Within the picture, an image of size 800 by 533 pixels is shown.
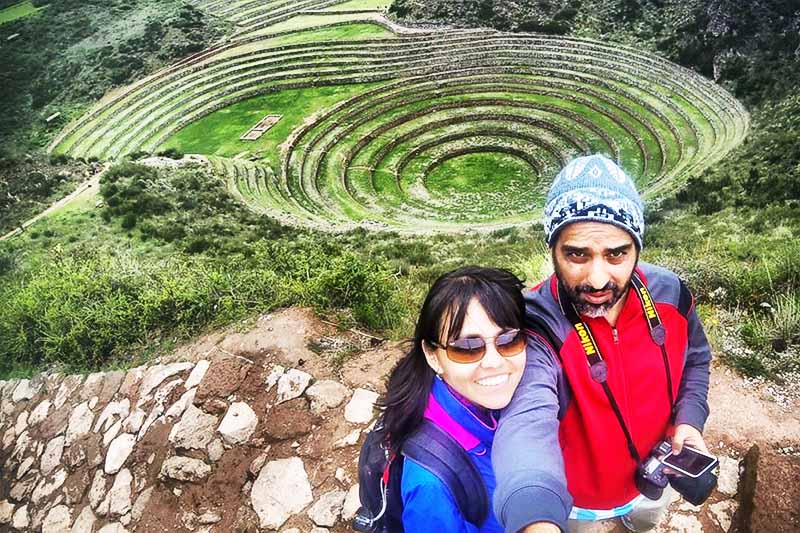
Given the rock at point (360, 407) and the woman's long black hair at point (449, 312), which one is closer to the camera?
the woman's long black hair at point (449, 312)

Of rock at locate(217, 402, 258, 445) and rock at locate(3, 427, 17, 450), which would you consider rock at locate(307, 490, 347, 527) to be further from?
rock at locate(3, 427, 17, 450)

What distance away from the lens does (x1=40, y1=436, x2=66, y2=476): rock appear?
234 inches

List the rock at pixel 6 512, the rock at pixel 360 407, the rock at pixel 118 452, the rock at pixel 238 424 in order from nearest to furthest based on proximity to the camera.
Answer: the rock at pixel 360 407 → the rock at pixel 238 424 → the rock at pixel 118 452 → the rock at pixel 6 512

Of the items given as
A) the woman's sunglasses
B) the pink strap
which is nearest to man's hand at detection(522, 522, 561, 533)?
the pink strap

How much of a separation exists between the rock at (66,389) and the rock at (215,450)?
2.40 metres

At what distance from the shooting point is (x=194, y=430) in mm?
5348

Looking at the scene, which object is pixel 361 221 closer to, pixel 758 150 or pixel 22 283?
pixel 22 283

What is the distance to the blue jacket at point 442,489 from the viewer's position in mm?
2131

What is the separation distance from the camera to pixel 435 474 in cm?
213

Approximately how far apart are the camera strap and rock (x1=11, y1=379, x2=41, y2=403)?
22.1 ft

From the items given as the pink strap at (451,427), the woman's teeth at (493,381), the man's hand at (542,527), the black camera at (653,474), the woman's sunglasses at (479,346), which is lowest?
the black camera at (653,474)

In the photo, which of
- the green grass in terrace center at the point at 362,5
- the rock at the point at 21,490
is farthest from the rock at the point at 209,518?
the green grass in terrace center at the point at 362,5

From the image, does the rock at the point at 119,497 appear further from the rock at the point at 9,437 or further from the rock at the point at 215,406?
the rock at the point at 9,437

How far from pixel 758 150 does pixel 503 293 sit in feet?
61.4
